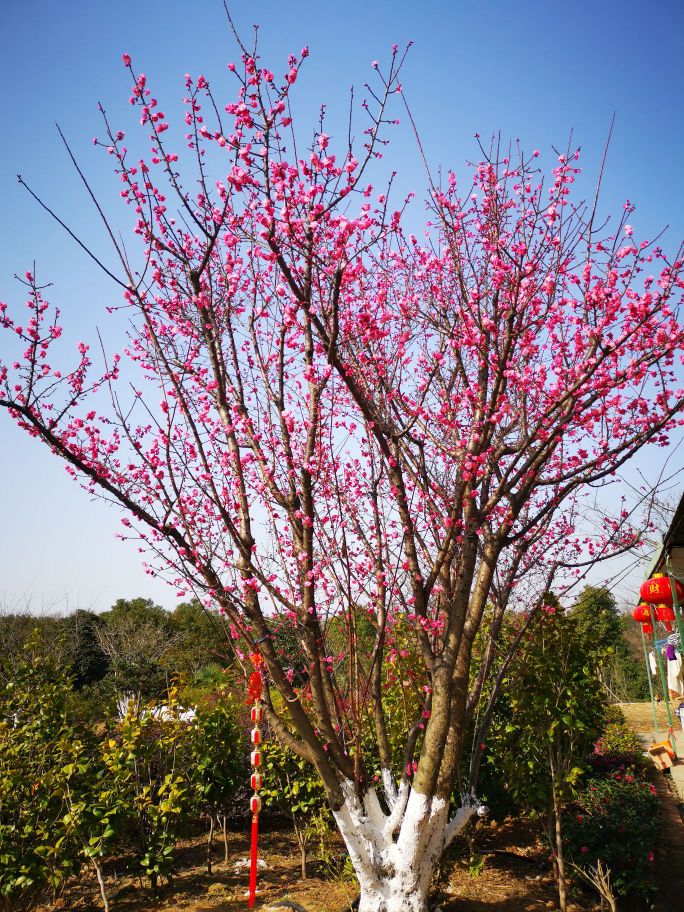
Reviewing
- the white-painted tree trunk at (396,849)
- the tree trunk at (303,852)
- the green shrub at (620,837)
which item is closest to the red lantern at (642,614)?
the green shrub at (620,837)

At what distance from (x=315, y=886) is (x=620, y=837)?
272 cm

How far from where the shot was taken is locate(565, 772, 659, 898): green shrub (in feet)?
17.5

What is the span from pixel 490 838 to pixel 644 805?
6.21 feet

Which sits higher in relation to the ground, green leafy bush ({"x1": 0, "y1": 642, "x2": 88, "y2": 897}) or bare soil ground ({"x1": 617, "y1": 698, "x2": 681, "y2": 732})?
green leafy bush ({"x1": 0, "y1": 642, "x2": 88, "y2": 897})

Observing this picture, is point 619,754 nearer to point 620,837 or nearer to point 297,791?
point 620,837

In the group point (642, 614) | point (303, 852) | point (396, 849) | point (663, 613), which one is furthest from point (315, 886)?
point (642, 614)

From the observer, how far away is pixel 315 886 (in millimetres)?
5852

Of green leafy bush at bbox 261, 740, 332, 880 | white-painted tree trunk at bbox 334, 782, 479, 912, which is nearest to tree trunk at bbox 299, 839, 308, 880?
green leafy bush at bbox 261, 740, 332, 880

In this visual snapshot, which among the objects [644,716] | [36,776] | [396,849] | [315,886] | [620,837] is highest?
[36,776]

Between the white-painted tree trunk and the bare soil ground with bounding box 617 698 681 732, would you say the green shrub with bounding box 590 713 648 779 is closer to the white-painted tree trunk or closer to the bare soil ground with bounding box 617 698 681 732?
the bare soil ground with bounding box 617 698 681 732

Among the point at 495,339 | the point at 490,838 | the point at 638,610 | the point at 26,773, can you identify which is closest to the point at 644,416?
the point at 495,339

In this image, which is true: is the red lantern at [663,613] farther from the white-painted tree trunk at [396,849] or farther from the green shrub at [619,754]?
the white-painted tree trunk at [396,849]

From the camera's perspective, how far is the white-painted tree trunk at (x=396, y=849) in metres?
4.30

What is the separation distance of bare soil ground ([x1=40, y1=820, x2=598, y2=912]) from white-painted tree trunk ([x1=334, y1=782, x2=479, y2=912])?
0.66m
